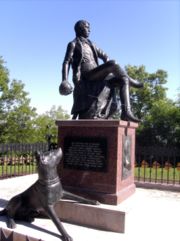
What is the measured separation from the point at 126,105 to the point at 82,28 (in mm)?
1839

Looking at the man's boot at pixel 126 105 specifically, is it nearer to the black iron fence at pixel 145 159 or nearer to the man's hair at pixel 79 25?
the man's hair at pixel 79 25

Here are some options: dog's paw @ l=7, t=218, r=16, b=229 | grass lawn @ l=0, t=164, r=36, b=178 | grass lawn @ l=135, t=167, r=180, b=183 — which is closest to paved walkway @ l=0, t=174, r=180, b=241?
dog's paw @ l=7, t=218, r=16, b=229

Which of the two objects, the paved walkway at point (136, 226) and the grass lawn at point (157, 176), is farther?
the grass lawn at point (157, 176)

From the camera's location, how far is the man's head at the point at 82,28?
566 cm

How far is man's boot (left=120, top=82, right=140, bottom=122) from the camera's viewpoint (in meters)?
5.04

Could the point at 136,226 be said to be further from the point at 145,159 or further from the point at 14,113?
the point at 14,113

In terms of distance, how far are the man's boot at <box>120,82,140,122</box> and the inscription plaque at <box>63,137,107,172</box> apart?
2.21 ft

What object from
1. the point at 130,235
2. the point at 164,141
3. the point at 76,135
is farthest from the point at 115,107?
the point at 164,141

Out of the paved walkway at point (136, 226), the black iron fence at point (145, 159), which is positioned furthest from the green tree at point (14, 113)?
the paved walkway at point (136, 226)

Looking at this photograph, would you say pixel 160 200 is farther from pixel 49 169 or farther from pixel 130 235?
pixel 49 169

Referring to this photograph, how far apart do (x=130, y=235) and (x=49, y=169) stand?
1486 mm

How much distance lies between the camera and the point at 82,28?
18.6 ft

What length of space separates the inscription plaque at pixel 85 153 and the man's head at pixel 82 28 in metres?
2.15

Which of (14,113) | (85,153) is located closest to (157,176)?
(85,153)
